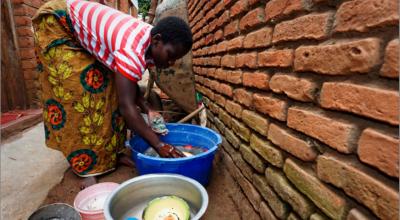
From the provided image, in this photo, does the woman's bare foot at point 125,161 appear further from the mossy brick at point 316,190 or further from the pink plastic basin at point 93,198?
the mossy brick at point 316,190

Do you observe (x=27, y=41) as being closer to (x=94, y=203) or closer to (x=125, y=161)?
(x=125, y=161)

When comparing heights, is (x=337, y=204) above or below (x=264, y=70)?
below

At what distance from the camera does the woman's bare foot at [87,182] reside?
1.95 m

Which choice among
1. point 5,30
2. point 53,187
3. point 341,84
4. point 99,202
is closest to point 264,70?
point 341,84

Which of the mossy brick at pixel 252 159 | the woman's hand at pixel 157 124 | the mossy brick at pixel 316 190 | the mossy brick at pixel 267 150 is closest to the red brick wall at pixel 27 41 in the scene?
the woman's hand at pixel 157 124

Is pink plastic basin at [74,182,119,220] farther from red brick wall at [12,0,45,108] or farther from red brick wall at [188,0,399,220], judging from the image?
red brick wall at [12,0,45,108]

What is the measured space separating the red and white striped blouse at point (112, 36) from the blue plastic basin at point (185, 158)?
0.56 meters

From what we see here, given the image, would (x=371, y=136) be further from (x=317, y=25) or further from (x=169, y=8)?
(x=169, y=8)

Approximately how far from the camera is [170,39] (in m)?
1.73

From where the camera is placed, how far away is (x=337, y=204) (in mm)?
814

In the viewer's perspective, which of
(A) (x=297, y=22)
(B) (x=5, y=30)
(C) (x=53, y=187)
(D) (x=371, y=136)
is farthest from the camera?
(B) (x=5, y=30)

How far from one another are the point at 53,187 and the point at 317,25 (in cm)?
208

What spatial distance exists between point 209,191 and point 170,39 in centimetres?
117

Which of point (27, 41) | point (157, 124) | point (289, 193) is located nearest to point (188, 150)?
point (157, 124)
